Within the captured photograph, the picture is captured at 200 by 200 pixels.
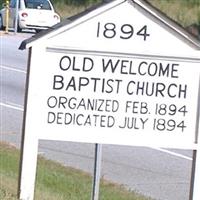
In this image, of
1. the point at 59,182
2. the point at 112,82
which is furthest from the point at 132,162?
the point at 112,82

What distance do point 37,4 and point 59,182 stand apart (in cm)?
2895

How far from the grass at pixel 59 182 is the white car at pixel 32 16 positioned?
2494 cm

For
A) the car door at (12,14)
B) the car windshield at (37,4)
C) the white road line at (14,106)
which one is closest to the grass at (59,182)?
the white road line at (14,106)

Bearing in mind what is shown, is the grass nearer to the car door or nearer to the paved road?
the paved road

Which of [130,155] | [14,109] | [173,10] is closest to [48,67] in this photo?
[130,155]

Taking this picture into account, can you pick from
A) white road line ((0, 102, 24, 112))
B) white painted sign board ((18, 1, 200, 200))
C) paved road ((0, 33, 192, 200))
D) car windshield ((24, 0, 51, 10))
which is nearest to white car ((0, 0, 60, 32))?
car windshield ((24, 0, 51, 10))

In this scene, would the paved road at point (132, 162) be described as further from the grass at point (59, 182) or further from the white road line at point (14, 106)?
the grass at point (59, 182)

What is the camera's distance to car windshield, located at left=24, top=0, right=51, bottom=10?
3900cm

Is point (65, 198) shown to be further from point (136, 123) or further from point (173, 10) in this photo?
point (173, 10)

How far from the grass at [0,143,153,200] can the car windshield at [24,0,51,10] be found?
2670 cm

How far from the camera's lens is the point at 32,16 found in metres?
37.7

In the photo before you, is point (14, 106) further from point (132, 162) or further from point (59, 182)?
point (59, 182)

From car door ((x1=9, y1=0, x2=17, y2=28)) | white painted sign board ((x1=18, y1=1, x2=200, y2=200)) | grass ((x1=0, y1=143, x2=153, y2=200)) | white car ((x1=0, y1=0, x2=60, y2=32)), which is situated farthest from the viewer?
car door ((x1=9, y1=0, x2=17, y2=28))

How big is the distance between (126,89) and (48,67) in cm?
61
